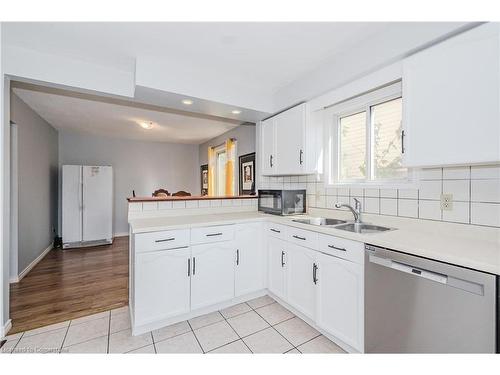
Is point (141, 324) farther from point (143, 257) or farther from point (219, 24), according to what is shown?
point (219, 24)

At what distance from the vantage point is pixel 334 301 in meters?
1.71

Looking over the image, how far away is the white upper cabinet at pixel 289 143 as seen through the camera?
8.13 feet

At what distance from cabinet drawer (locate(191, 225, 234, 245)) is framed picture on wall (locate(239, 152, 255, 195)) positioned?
1.59 meters

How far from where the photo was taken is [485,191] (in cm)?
143

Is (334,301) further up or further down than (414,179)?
further down

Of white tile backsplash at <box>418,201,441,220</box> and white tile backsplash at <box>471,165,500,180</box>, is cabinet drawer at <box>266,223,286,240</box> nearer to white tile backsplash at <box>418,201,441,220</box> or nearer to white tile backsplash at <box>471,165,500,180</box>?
white tile backsplash at <box>418,201,441,220</box>

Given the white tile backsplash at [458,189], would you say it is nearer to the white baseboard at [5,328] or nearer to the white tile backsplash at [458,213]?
the white tile backsplash at [458,213]

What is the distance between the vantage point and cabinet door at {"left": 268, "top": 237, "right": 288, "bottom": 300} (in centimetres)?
223

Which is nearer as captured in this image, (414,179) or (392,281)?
(392,281)

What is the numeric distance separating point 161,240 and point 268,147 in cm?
176

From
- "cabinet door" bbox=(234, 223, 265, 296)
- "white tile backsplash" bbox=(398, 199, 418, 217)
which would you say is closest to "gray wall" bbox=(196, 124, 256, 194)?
"cabinet door" bbox=(234, 223, 265, 296)

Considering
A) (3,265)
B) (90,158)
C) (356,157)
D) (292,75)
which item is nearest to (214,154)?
(90,158)

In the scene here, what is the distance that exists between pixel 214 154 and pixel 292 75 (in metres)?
3.43

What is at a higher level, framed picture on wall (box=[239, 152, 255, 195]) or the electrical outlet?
framed picture on wall (box=[239, 152, 255, 195])
